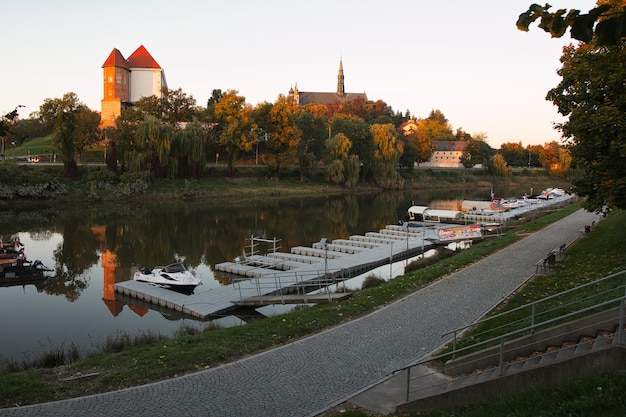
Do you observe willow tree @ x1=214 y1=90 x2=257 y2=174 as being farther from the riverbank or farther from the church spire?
the church spire

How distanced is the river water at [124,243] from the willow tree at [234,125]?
989 centimetres

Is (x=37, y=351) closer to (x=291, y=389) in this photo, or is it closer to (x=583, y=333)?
(x=291, y=389)

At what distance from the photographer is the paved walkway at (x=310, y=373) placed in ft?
29.0

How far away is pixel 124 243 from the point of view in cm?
3516

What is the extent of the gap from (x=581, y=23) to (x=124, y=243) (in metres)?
34.7

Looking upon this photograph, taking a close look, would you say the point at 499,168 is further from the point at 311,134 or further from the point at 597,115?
the point at 597,115

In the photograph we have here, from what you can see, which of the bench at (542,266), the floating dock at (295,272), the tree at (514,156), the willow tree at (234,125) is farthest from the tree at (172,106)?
the tree at (514,156)

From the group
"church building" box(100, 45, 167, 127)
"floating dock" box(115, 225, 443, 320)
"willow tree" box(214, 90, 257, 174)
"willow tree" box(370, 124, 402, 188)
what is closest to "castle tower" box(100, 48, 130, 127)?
"church building" box(100, 45, 167, 127)

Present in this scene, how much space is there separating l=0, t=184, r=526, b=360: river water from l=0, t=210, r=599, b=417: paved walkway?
663cm

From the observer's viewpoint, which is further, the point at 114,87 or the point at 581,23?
the point at 114,87

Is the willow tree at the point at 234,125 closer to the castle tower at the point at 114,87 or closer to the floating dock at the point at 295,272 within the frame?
the castle tower at the point at 114,87

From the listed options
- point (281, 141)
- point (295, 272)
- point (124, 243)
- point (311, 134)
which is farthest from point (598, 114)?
point (311, 134)

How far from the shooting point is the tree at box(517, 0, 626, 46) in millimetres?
3652

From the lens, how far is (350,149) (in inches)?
3275
